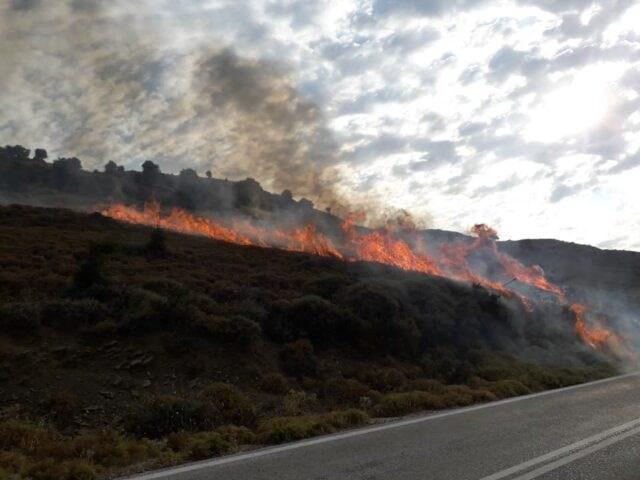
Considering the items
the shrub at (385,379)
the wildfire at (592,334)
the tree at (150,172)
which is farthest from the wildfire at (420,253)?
the tree at (150,172)

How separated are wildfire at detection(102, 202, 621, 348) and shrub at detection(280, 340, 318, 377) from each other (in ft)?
54.5

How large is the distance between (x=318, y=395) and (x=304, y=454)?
6.97m

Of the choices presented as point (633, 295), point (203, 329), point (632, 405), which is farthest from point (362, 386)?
point (633, 295)

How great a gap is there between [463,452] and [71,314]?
39.6ft

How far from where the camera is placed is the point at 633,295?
7056 cm

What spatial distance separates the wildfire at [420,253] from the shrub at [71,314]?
2003cm

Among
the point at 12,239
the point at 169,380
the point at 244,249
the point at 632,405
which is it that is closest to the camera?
the point at 632,405

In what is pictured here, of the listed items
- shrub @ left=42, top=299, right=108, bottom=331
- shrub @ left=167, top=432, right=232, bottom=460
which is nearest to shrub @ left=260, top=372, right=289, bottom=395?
shrub @ left=167, top=432, right=232, bottom=460

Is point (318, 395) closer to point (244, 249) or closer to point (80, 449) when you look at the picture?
point (80, 449)

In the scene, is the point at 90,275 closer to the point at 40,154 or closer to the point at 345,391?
the point at 345,391

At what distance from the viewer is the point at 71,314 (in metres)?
15.5

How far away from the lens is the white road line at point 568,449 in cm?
638

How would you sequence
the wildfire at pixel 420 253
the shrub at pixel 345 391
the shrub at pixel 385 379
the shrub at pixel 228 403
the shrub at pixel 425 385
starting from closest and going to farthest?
1. the shrub at pixel 228 403
2. the shrub at pixel 345 391
3. the shrub at pixel 425 385
4. the shrub at pixel 385 379
5. the wildfire at pixel 420 253

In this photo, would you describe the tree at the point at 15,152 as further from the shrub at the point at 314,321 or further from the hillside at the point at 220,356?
the shrub at the point at 314,321
